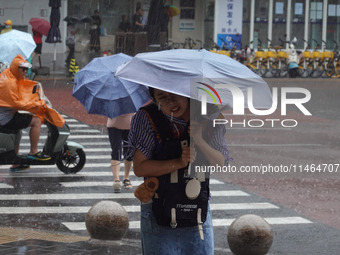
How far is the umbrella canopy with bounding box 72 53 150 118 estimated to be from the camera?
10129mm

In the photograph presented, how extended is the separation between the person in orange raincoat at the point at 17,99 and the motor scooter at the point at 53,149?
11 centimetres

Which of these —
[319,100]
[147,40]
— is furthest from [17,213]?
[147,40]

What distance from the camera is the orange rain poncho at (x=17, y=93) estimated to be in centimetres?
1150

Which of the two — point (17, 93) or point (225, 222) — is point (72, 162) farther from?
point (225, 222)

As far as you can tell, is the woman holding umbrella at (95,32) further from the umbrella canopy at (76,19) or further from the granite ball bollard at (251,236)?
the granite ball bollard at (251,236)

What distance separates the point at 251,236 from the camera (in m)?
7.29

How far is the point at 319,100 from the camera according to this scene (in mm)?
26656

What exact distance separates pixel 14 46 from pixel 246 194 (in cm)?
507

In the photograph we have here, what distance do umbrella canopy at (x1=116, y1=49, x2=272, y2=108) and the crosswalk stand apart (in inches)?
176

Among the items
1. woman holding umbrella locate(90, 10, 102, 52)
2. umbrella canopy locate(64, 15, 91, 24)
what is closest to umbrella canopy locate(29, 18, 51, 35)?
umbrella canopy locate(64, 15, 91, 24)

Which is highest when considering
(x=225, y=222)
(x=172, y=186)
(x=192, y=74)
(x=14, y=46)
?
(x=14, y=46)

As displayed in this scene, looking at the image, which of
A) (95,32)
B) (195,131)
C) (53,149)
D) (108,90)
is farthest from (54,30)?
(195,131)

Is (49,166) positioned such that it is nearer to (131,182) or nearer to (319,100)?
(131,182)

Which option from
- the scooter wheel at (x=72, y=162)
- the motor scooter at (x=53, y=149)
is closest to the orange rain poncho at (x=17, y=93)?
the motor scooter at (x=53, y=149)
